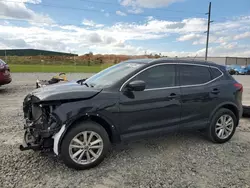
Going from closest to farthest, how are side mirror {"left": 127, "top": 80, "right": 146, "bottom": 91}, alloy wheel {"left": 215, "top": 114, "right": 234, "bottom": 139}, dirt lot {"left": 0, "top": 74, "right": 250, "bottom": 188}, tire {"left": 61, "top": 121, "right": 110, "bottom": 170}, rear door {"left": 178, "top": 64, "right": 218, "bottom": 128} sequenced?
dirt lot {"left": 0, "top": 74, "right": 250, "bottom": 188}, tire {"left": 61, "top": 121, "right": 110, "bottom": 170}, side mirror {"left": 127, "top": 80, "right": 146, "bottom": 91}, rear door {"left": 178, "top": 64, "right": 218, "bottom": 128}, alloy wheel {"left": 215, "top": 114, "right": 234, "bottom": 139}

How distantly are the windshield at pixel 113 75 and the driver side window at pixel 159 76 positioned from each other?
0.19m

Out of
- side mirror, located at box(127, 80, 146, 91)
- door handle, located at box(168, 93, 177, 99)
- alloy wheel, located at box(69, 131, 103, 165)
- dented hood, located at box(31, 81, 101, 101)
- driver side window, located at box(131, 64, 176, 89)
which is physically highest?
driver side window, located at box(131, 64, 176, 89)

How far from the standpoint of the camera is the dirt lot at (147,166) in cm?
306

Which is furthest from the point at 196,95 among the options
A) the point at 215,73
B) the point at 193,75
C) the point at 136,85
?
the point at 136,85

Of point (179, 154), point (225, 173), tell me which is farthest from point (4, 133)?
point (225, 173)

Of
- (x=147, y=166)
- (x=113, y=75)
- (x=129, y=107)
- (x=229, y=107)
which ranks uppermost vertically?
(x=113, y=75)

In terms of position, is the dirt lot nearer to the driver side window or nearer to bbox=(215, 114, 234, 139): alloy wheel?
bbox=(215, 114, 234, 139): alloy wheel

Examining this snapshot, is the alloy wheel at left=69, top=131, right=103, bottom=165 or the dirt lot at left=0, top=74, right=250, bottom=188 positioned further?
the alloy wheel at left=69, top=131, right=103, bottom=165

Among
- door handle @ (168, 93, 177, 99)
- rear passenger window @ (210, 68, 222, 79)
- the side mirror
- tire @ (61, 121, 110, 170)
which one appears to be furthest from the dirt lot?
rear passenger window @ (210, 68, 222, 79)

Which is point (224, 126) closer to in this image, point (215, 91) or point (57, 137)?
point (215, 91)

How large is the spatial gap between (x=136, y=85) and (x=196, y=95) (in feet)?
4.34

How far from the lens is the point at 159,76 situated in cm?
391

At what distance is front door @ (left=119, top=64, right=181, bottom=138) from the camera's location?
11.5ft

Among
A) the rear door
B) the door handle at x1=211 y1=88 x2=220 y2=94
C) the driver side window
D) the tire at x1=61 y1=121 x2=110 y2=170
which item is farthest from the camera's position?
the door handle at x1=211 y1=88 x2=220 y2=94
